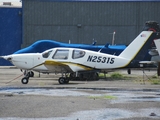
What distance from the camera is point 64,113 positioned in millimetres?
10062

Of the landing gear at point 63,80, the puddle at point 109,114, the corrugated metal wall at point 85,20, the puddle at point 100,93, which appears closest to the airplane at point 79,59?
the landing gear at point 63,80

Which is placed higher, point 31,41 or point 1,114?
point 1,114

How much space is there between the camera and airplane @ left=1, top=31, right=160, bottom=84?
71.8 ft

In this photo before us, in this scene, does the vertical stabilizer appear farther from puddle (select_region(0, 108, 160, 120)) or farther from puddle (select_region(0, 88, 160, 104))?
puddle (select_region(0, 108, 160, 120))

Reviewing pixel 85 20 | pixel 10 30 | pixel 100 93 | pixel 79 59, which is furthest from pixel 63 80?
pixel 10 30

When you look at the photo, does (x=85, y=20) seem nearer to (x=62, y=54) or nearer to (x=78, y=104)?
(x=62, y=54)

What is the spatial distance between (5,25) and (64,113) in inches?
1519

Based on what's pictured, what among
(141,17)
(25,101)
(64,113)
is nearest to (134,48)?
(25,101)

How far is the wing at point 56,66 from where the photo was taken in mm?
20906

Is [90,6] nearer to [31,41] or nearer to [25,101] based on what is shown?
[31,41]

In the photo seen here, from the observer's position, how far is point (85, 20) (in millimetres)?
46500

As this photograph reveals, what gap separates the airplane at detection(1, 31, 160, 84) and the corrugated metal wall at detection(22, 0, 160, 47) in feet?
74.9

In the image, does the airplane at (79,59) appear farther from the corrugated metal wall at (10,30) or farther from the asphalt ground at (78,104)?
the corrugated metal wall at (10,30)

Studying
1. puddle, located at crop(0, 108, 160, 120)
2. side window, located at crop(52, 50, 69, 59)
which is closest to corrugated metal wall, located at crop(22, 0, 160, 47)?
side window, located at crop(52, 50, 69, 59)
